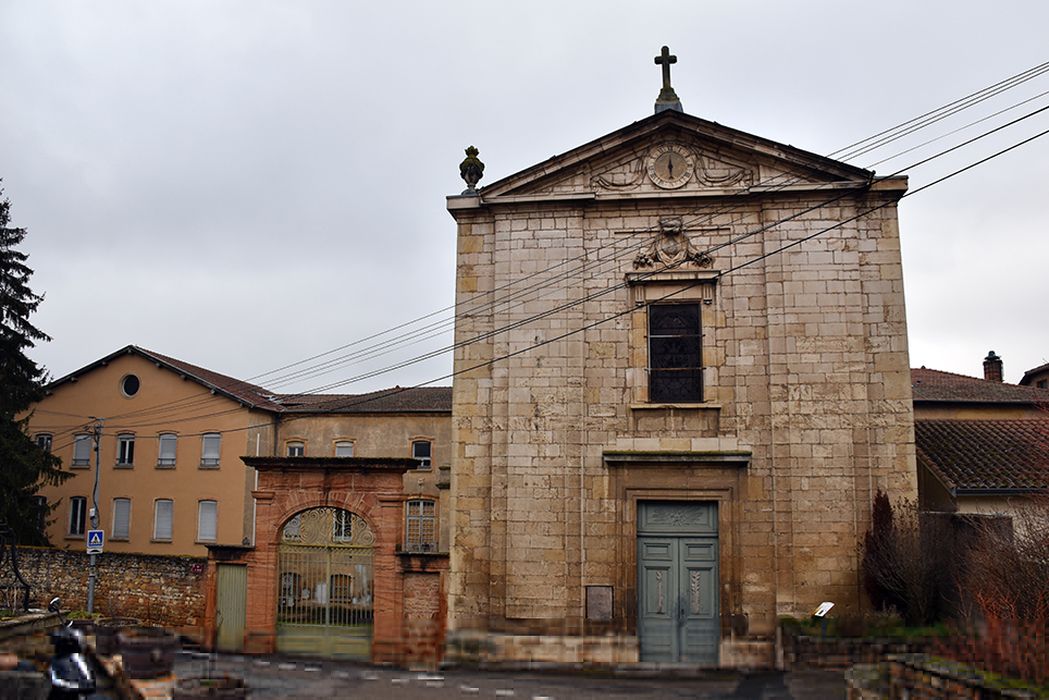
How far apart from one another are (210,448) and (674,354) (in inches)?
911

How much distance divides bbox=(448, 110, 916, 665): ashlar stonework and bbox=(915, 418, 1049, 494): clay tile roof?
1.26 metres

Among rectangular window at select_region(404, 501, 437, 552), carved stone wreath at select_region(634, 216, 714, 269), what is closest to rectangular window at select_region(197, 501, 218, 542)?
rectangular window at select_region(404, 501, 437, 552)

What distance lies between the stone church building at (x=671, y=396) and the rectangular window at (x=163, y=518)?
850 inches

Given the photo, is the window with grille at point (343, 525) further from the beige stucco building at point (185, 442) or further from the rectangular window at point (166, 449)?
the rectangular window at point (166, 449)

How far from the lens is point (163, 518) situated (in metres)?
33.5

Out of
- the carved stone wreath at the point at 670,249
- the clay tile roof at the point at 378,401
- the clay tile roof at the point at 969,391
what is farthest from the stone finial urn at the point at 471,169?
the clay tile roof at the point at 378,401

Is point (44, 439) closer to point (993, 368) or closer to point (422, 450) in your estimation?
point (422, 450)

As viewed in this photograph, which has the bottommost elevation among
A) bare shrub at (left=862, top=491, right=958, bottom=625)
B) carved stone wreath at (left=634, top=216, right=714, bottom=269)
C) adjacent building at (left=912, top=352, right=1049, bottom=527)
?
bare shrub at (left=862, top=491, right=958, bottom=625)

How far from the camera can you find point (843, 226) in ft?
51.3

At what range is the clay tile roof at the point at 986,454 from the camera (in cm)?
1478

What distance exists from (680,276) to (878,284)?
3.44 m

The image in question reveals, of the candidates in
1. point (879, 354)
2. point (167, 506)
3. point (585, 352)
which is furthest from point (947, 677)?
point (167, 506)

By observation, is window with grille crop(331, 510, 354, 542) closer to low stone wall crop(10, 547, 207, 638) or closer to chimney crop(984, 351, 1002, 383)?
low stone wall crop(10, 547, 207, 638)

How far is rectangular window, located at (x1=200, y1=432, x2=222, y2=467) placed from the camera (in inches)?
1312
